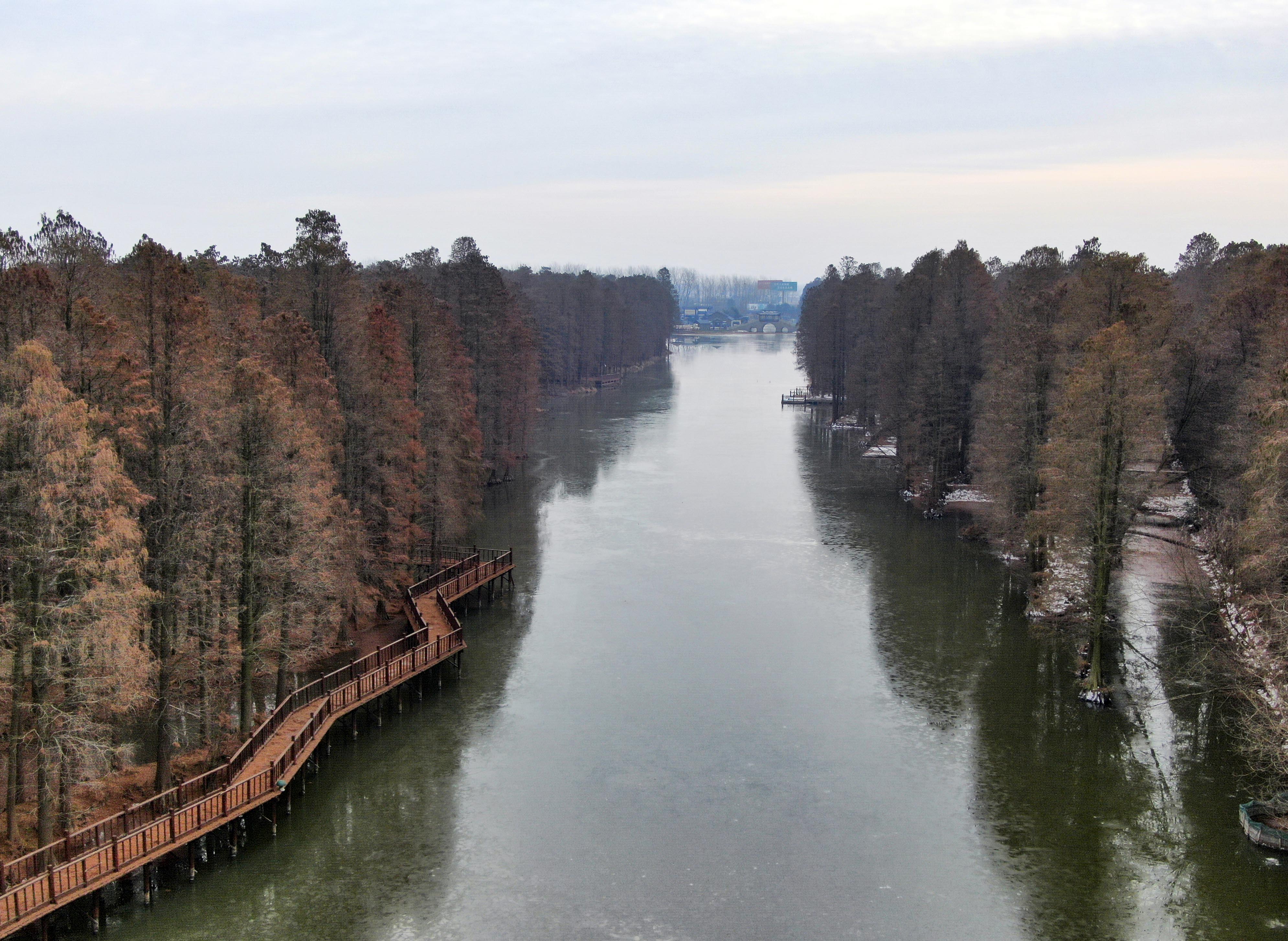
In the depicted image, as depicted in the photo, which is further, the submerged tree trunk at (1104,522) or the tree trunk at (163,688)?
the submerged tree trunk at (1104,522)

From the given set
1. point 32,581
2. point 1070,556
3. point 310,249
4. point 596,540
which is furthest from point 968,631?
point 32,581

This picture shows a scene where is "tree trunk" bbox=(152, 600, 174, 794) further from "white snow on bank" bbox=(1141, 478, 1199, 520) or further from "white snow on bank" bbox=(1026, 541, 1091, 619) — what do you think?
"white snow on bank" bbox=(1141, 478, 1199, 520)

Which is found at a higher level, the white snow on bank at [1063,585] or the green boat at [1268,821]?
the white snow on bank at [1063,585]

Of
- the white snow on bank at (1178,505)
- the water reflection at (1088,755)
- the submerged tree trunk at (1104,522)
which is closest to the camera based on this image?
the water reflection at (1088,755)

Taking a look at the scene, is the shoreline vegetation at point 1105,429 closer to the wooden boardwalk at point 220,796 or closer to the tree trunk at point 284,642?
the wooden boardwalk at point 220,796

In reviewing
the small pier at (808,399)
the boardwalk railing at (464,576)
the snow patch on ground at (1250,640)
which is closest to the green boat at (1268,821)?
the snow patch on ground at (1250,640)

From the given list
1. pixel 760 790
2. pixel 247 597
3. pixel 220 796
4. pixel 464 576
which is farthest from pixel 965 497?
pixel 220 796

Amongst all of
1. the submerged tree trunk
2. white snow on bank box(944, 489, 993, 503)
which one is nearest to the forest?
the submerged tree trunk

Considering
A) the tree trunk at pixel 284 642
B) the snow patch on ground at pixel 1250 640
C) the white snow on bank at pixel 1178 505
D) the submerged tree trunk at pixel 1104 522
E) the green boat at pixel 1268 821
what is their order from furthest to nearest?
the white snow on bank at pixel 1178 505 → the submerged tree trunk at pixel 1104 522 → the tree trunk at pixel 284 642 → the snow patch on ground at pixel 1250 640 → the green boat at pixel 1268 821

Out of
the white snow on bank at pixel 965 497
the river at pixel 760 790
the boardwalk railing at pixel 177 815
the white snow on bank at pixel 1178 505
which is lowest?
the river at pixel 760 790
